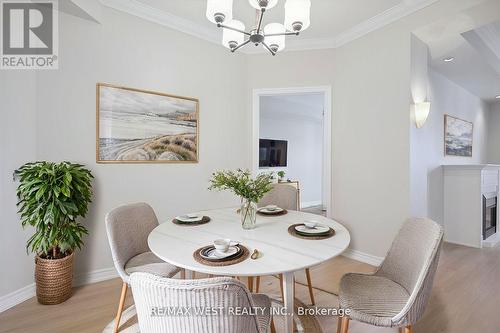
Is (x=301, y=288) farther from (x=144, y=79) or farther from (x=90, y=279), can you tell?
(x=144, y=79)

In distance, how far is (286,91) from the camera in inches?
129

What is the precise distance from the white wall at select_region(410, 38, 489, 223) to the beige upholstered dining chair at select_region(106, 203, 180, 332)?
2539 mm

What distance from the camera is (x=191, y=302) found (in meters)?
0.72

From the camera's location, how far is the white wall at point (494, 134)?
537cm

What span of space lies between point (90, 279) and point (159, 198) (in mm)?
977

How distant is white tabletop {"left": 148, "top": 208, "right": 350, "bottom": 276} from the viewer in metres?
1.07

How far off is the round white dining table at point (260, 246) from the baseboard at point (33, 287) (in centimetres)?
129

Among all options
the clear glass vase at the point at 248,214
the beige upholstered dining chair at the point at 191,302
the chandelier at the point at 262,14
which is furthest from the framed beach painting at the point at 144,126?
the beige upholstered dining chair at the point at 191,302

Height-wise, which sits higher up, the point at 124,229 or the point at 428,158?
the point at 428,158

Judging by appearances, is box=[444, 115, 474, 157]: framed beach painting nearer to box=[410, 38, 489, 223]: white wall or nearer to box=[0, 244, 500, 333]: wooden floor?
box=[410, 38, 489, 223]: white wall

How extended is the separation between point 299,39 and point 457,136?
3.28 meters

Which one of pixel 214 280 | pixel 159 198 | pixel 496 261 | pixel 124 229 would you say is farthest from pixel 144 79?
pixel 496 261

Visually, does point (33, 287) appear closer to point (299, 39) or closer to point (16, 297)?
point (16, 297)

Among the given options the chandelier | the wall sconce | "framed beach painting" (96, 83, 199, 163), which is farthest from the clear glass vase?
the wall sconce
